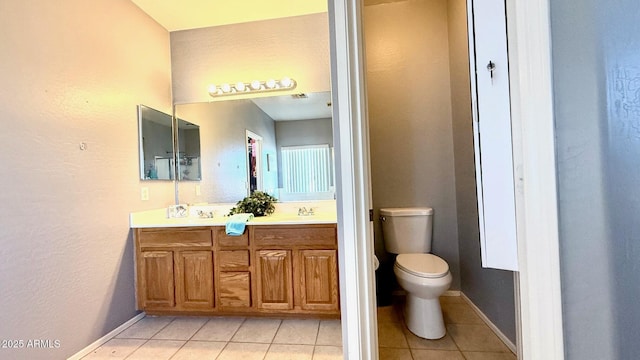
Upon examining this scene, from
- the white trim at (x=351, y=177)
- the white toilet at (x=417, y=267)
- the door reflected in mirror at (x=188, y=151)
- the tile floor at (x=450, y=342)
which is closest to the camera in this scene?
the white trim at (x=351, y=177)

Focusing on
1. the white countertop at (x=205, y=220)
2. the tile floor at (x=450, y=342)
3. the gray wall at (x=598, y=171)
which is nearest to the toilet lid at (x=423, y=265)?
the tile floor at (x=450, y=342)

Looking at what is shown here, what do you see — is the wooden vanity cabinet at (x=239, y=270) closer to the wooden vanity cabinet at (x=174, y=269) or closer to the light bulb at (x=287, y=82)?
the wooden vanity cabinet at (x=174, y=269)

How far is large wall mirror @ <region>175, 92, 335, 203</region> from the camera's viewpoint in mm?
2471

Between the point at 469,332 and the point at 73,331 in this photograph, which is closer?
the point at 73,331

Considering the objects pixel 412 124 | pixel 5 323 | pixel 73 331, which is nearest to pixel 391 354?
pixel 412 124

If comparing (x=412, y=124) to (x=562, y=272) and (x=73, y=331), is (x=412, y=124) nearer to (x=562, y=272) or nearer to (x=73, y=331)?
(x=562, y=272)

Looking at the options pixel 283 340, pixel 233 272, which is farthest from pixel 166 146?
pixel 283 340

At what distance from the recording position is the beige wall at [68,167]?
1.40 metres

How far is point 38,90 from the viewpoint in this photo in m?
1.53

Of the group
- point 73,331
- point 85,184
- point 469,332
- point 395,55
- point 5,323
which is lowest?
point 469,332

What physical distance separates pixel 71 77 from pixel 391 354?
103 inches

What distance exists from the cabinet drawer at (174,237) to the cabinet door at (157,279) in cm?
7

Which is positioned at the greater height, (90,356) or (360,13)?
(360,13)

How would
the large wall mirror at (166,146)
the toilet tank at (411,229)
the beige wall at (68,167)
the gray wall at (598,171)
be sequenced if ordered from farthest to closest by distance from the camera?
1. the large wall mirror at (166,146)
2. the toilet tank at (411,229)
3. the beige wall at (68,167)
4. the gray wall at (598,171)
